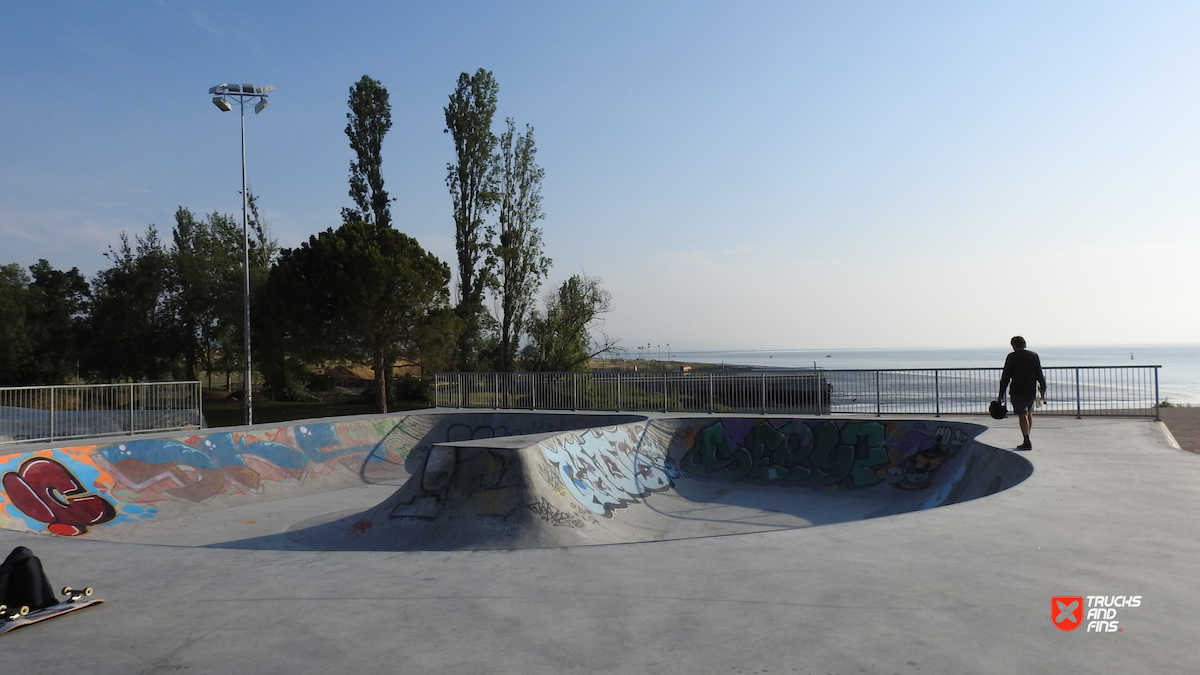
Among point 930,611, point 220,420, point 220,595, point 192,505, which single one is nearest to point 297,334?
point 220,420

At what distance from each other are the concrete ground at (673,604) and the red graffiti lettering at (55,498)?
4763mm

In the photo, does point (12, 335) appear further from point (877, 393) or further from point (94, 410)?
point (877, 393)

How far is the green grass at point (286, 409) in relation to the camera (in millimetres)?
32272

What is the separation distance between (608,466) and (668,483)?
1.54m

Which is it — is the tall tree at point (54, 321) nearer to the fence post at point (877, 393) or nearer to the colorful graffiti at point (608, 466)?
the colorful graffiti at point (608, 466)

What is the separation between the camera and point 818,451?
48.0 ft

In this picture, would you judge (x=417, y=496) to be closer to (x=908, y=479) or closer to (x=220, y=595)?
(x=220, y=595)

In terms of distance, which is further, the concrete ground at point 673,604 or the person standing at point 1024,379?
the person standing at point 1024,379

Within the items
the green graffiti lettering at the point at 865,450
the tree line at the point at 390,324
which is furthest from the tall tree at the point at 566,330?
the green graffiti lettering at the point at 865,450

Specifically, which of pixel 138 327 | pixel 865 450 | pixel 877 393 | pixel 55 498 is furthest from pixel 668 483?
pixel 138 327

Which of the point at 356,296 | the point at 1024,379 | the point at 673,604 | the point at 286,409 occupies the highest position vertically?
the point at 356,296

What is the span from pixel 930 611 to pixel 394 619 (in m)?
3.08

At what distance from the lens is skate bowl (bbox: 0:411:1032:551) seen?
979 centimetres

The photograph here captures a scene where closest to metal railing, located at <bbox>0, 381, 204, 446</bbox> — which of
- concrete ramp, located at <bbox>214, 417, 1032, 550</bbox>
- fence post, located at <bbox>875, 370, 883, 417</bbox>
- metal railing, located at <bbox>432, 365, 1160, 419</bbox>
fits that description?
metal railing, located at <bbox>432, 365, 1160, 419</bbox>
